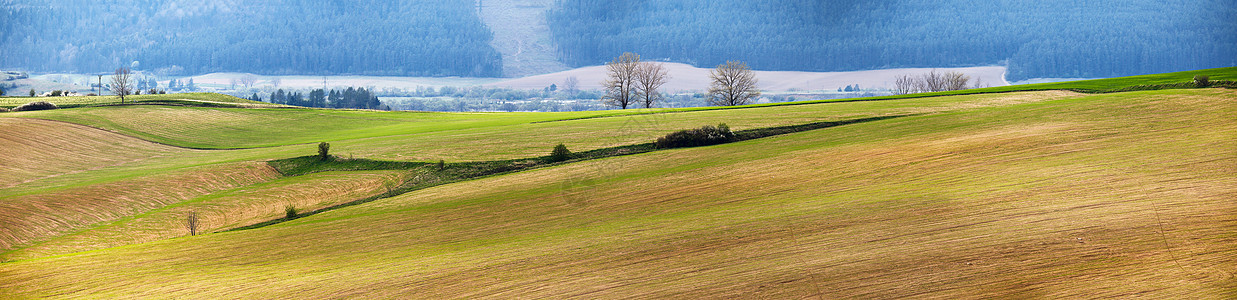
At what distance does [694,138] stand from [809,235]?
17.1 metres

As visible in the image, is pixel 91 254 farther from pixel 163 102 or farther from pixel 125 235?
pixel 163 102

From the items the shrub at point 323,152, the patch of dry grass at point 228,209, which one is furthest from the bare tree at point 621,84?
the patch of dry grass at point 228,209

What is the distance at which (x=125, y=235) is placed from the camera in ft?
79.2

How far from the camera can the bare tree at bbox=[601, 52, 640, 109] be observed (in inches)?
3398

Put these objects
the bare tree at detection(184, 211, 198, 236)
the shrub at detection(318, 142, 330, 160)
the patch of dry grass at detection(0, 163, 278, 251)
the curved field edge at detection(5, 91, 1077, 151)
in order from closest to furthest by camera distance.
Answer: the patch of dry grass at detection(0, 163, 278, 251) < the bare tree at detection(184, 211, 198, 236) < the curved field edge at detection(5, 91, 1077, 151) < the shrub at detection(318, 142, 330, 160)

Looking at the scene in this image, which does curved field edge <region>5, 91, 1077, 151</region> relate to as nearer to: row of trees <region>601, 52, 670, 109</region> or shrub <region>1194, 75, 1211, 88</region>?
shrub <region>1194, 75, 1211, 88</region>

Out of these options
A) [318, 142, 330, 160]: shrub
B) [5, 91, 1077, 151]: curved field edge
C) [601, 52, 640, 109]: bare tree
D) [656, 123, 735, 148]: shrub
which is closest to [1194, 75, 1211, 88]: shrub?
[5, 91, 1077, 151]: curved field edge

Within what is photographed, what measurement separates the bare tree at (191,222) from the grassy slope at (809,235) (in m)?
5.00

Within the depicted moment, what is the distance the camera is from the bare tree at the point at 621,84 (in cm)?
8631

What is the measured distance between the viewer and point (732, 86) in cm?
9088

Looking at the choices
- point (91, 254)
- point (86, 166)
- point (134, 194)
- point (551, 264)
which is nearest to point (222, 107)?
point (86, 166)

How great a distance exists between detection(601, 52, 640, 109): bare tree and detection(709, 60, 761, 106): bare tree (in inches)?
400

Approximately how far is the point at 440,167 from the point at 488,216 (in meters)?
14.6

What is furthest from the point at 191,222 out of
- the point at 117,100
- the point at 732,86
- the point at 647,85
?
the point at 732,86
